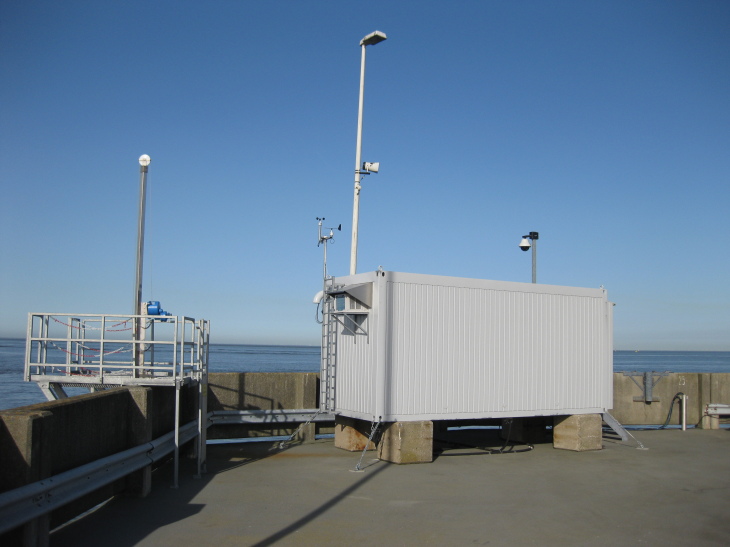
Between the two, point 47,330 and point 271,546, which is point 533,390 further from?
point 47,330

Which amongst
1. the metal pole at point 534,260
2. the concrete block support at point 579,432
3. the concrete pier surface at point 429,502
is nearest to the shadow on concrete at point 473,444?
the concrete pier surface at point 429,502

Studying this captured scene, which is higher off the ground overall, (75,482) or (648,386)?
(648,386)

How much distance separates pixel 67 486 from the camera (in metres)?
7.76

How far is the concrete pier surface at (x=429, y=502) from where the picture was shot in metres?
8.40

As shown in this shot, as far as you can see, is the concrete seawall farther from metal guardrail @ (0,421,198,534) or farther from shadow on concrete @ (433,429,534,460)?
shadow on concrete @ (433,429,534,460)

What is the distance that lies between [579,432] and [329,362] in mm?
5745

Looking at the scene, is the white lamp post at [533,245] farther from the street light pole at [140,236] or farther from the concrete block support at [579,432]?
the street light pole at [140,236]

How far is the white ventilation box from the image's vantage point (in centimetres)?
1367

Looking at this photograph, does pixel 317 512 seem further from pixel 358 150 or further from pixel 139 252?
pixel 358 150

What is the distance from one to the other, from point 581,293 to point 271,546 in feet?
34.4

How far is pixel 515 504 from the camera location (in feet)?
33.4

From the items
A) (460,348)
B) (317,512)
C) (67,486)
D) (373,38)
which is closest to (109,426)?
(67,486)

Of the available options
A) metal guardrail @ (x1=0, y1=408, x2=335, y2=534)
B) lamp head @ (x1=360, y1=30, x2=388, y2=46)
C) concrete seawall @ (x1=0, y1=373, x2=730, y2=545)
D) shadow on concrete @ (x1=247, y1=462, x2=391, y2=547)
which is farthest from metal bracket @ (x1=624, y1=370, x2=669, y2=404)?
metal guardrail @ (x1=0, y1=408, x2=335, y2=534)

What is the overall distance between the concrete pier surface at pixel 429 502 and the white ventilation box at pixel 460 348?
3.80ft
